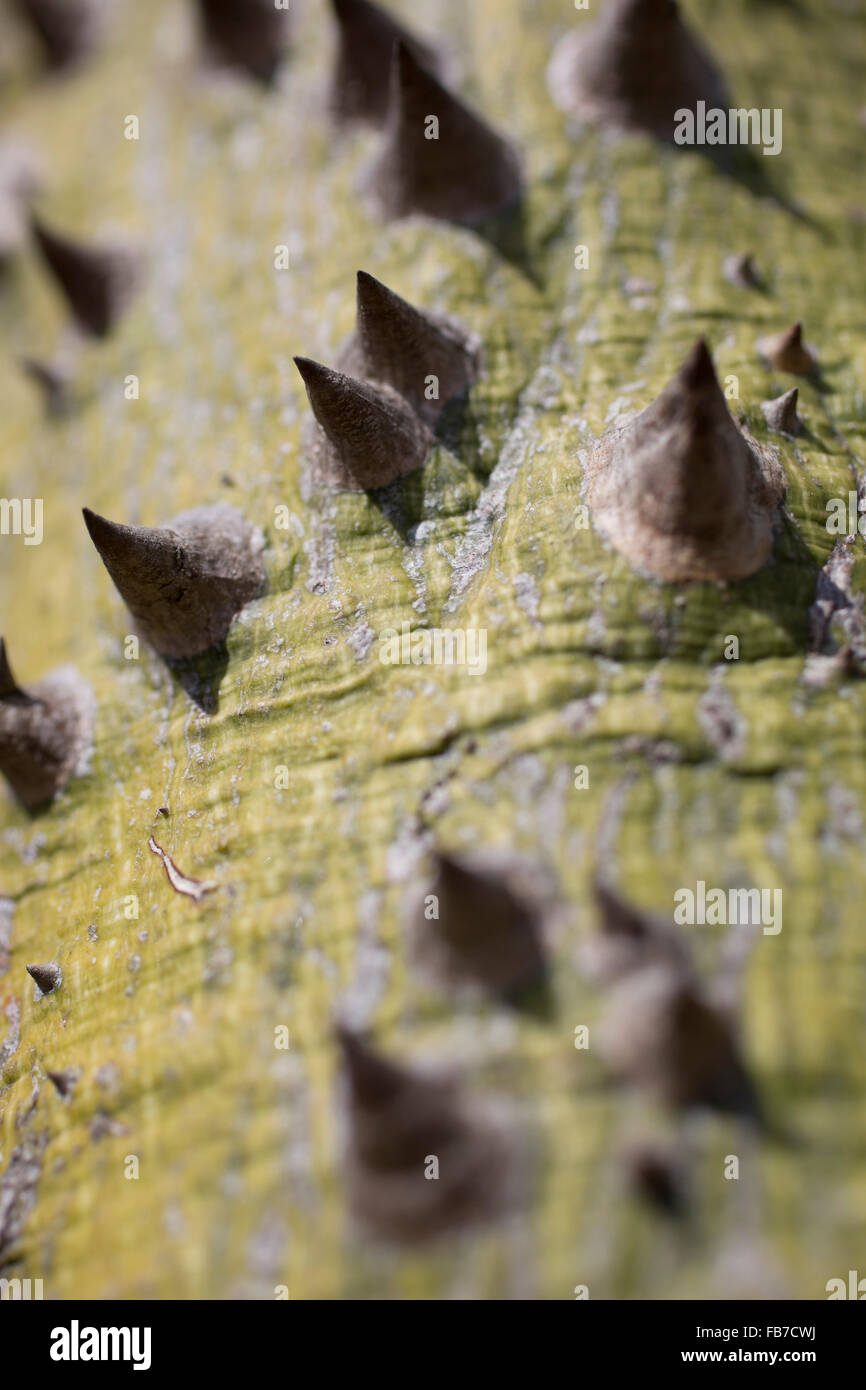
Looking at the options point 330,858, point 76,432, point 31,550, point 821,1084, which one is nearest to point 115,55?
point 76,432

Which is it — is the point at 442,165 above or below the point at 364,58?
below

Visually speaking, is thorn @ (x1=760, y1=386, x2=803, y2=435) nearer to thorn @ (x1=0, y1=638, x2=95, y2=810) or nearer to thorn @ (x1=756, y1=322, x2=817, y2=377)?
thorn @ (x1=756, y1=322, x2=817, y2=377)

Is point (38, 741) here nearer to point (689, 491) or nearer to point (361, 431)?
point (361, 431)

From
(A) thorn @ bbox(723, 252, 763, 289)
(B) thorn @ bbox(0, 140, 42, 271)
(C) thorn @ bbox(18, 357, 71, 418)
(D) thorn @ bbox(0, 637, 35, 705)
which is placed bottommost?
(D) thorn @ bbox(0, 637, 35, 705)

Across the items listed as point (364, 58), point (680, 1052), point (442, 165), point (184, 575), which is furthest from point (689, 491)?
point (364, 58)

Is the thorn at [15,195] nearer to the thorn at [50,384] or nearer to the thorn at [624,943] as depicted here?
the thorn at [50,384]

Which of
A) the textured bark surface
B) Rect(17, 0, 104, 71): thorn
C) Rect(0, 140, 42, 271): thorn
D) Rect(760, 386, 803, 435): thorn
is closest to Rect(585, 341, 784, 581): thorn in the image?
the textured bark surface

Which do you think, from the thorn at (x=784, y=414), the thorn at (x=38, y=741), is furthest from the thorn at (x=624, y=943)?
the thorn at (x=38, y=741)
